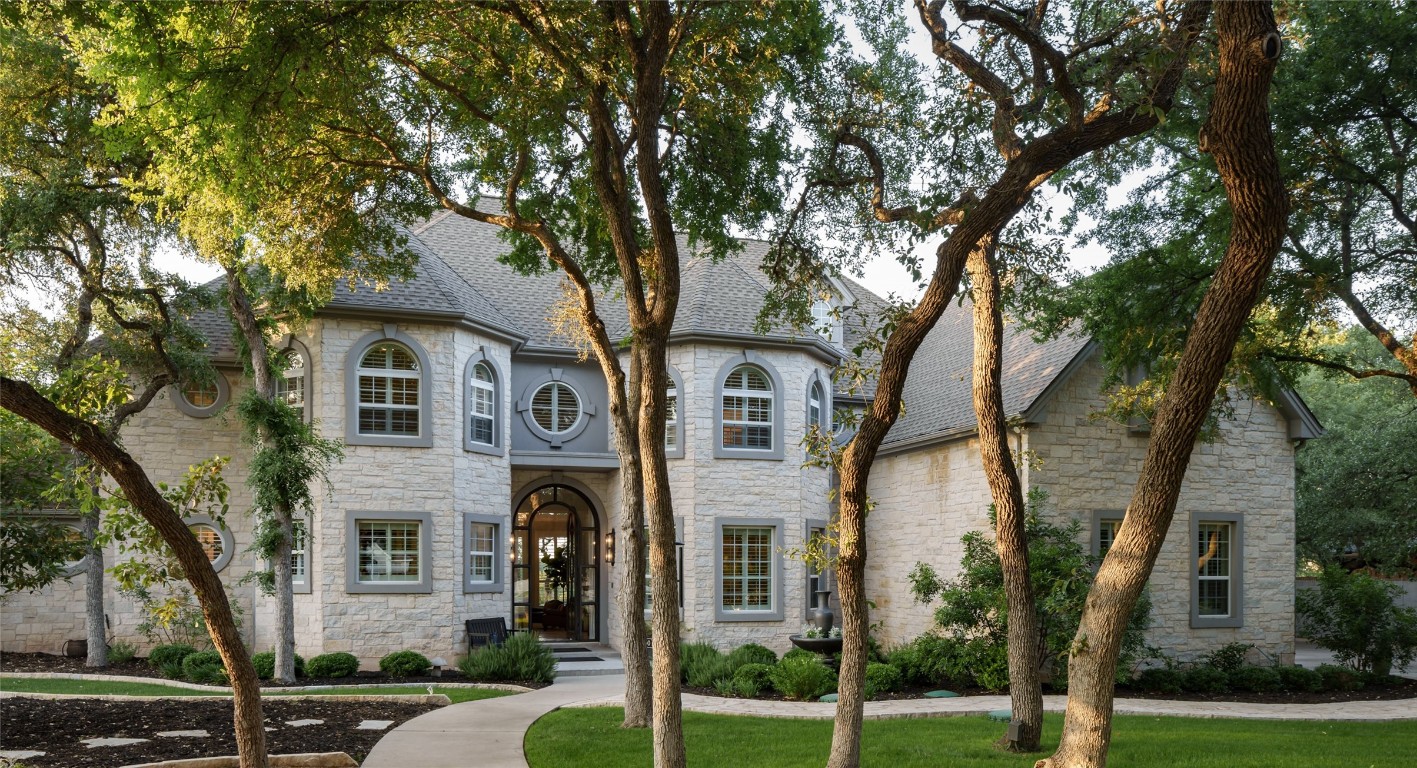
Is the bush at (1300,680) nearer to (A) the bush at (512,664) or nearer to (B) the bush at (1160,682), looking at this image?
(B) the bush at (1160,682)

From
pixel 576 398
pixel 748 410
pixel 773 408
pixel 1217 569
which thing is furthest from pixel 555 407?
pixel 1217 569

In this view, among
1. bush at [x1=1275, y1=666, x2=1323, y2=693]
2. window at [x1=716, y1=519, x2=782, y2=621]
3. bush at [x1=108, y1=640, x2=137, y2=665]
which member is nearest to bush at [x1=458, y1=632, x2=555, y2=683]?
window at [x1=716, y1=519, x2=782, y2=621]

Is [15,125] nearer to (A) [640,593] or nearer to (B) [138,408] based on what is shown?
(B) [138,408]

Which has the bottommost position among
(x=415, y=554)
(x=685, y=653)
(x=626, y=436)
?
(x=685, y=653)

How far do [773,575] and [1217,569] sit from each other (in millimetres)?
7412

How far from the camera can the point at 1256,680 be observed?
16.6m

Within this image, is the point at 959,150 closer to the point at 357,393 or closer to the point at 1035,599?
the point at 1035,599

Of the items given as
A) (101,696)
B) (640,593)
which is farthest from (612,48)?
(101,696)

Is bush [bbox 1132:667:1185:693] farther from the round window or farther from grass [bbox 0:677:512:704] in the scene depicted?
the round window

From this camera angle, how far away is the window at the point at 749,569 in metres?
18.9

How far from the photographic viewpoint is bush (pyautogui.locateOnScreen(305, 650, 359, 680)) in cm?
1583

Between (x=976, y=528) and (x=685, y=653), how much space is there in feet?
16.8

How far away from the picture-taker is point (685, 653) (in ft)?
53.9

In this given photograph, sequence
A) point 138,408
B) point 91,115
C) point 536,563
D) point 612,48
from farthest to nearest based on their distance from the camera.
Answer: point 536,563 → point 138,408 → point 91,115 → point 612,48
